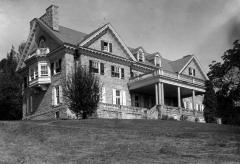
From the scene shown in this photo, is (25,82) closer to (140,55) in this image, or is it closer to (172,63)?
(140,55)

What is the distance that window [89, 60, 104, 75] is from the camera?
4688 cm

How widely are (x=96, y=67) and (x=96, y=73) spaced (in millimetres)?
743

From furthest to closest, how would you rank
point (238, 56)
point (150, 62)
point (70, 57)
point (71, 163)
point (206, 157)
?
point (150, 62) → point (238, 56) → point (70, 57) → point (206, 157) → point (71, 163)

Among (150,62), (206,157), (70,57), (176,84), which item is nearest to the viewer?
(206,157)

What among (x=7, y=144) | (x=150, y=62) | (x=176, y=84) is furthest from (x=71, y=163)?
(x=150, y=62)

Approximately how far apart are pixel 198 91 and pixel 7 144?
3287cm

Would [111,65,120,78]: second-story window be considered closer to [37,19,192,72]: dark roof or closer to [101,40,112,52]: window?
[101,40,112,52]: window

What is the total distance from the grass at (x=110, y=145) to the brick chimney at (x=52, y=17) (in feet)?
69.1

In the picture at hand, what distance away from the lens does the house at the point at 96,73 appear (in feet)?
150

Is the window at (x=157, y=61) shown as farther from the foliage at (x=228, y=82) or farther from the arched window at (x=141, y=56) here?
the foliage at (x=228, y=82)

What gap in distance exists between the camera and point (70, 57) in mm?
45875

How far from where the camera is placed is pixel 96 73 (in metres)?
47.1

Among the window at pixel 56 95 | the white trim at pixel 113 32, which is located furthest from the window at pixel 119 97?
the window at pixel 56 95

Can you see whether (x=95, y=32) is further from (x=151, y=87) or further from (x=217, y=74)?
(x=217, y=74)
